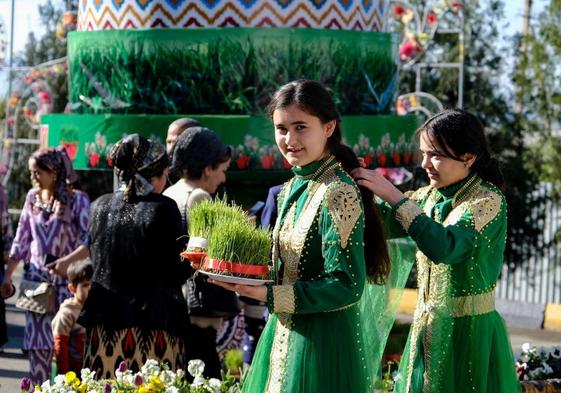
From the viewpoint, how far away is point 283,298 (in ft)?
13.2

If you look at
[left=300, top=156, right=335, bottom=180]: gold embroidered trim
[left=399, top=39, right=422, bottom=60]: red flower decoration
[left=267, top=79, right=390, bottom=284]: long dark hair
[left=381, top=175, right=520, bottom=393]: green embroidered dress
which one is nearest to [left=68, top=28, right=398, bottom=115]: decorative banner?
[left=381, top=175, right=520, bottom=393]: green embroidered dress

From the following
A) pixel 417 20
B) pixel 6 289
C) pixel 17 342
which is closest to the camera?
pixel 6 289

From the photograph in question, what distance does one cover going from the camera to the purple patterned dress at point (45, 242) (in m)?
7.29

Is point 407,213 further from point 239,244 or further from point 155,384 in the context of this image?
point 155,384

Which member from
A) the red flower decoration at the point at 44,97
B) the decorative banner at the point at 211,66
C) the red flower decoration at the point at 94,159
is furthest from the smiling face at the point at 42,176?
the red flower decoration at the point at 44,97

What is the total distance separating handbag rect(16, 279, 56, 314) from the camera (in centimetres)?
724

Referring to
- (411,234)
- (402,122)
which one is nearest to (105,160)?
(402,122)

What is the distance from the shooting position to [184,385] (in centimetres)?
511

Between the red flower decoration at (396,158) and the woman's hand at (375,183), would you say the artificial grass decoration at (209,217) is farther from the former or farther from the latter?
the red flower decoration at (396,158)

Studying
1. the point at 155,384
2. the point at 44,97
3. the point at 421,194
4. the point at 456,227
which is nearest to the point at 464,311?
the point at 456,227

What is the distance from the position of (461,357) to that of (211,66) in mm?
3930

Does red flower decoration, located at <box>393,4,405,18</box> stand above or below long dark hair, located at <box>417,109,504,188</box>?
above

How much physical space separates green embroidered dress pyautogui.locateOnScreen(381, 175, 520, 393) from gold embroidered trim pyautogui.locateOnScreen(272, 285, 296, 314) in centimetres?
82

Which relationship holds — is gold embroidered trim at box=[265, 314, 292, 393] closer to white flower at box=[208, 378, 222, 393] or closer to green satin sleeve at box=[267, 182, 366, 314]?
green satin sleeve at box=[267, 182, 366, 314]
